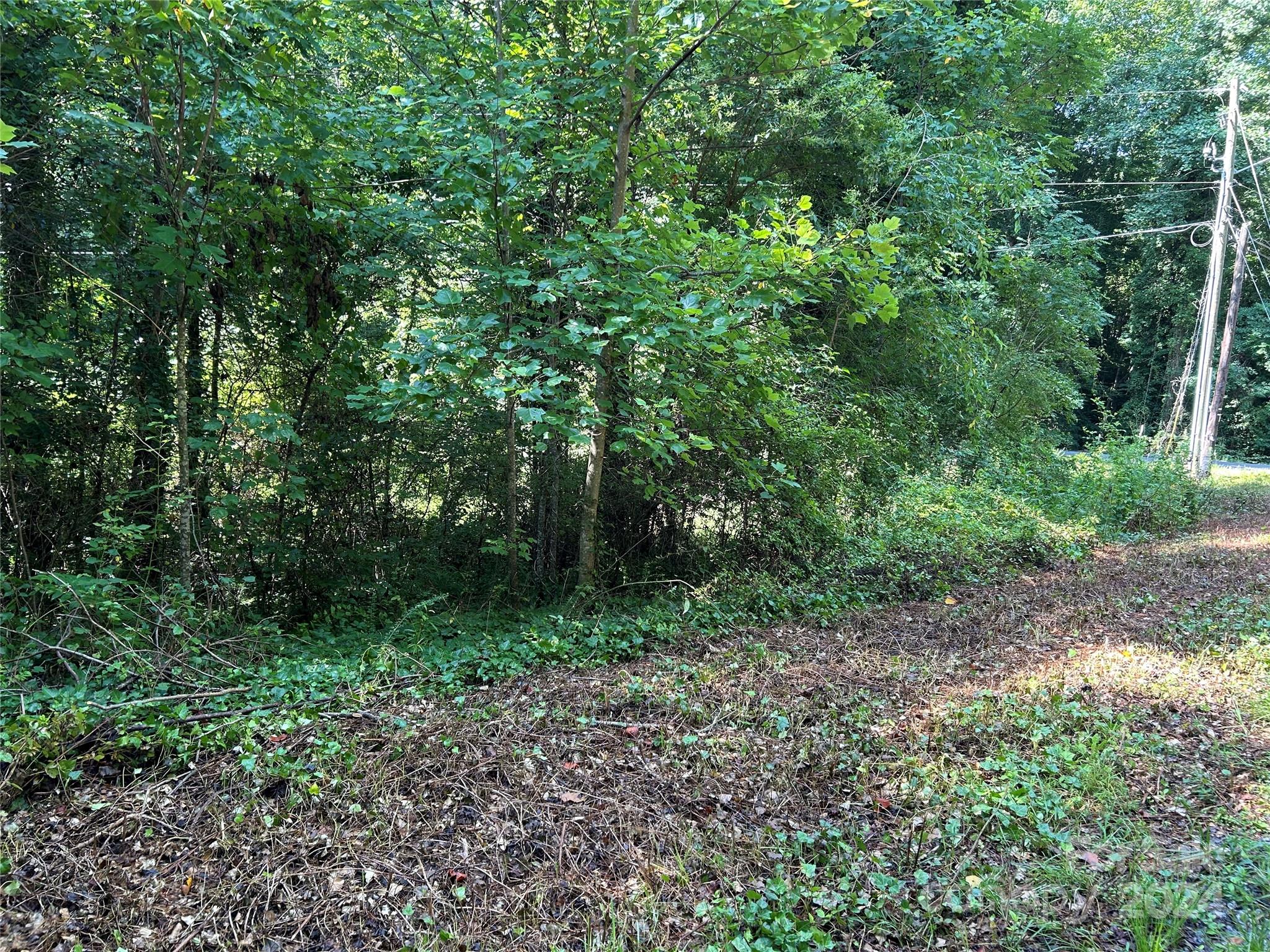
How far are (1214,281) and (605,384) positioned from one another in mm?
17968

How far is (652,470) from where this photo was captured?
7.10 m

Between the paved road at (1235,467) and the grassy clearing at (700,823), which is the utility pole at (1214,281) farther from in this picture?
the grassy clearing at (700,823)

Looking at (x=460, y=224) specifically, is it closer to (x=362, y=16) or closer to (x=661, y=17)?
(x=362, y=16)

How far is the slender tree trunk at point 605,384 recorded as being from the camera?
532 cm

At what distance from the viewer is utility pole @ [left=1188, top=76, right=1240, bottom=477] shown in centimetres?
1650

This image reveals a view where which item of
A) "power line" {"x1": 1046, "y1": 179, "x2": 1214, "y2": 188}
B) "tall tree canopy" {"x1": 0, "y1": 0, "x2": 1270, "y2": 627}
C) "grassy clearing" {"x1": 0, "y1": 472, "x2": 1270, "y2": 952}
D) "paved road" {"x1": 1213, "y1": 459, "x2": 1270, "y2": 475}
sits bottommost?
"grassy clearing" {"x1": 0, "y1": 472, "x2": 1270, "y2": 952}

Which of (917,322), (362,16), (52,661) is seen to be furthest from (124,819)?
(917,322)

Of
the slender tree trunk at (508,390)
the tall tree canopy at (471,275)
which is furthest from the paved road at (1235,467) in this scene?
the slender tree trunk at (508,390)

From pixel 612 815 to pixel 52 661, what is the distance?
2993 millimetres

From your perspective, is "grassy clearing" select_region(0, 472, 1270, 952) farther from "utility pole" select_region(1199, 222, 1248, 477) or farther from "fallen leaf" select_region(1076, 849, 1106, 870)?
"utility pole" select_region(1199, 222, 1248, 477)

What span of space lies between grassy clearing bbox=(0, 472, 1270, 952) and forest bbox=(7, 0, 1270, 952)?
0.02 m

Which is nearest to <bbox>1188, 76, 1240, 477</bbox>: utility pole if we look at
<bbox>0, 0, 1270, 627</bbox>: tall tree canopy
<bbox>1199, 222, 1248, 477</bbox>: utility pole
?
<bbox>1199, 222, 1248, 477</bbox>: utility pole

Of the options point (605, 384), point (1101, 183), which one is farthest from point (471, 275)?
point (1101, 183)

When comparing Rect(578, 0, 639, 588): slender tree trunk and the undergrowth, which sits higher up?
Rect(578, 0, 639, 588): slender tree trunk
